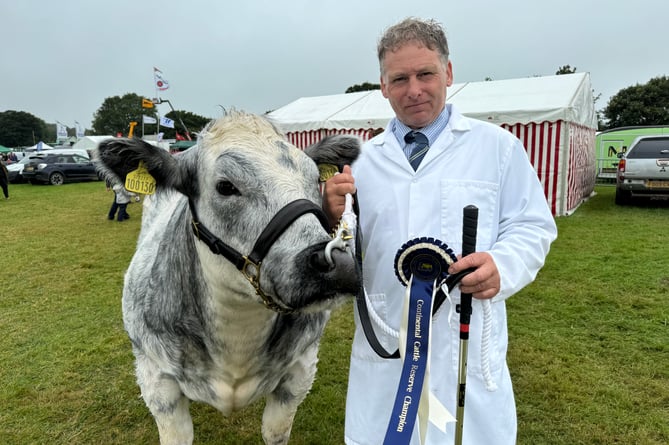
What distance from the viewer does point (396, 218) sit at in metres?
1.83

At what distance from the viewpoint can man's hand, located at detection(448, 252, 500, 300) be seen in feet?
5.00

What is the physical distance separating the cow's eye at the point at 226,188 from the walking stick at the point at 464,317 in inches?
34.1

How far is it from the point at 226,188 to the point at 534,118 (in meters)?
10.6

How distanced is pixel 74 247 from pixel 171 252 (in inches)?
315

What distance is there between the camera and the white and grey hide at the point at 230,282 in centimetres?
154

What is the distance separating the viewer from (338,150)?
2.16 meters

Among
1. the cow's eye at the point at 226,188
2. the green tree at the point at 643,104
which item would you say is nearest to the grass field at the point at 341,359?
the cow's eye at the point at 226,188

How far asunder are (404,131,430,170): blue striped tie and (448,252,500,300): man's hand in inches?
19.2

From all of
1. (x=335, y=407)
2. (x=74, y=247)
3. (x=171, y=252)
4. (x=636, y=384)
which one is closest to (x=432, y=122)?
(x=171, y=252)

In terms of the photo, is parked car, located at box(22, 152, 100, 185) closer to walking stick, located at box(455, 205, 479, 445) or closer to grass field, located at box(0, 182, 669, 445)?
grass field, located at box(0, 182, 669, 445)

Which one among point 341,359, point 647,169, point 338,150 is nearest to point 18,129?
point 647,169

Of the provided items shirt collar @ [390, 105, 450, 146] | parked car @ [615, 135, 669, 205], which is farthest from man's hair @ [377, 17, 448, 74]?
parked car @ [615, 135, 669, 205]

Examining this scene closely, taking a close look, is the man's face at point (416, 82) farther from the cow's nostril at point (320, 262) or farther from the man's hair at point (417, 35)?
the cow's nostril at point (320, 262)

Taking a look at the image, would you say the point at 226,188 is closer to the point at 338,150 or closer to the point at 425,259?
the point at 338,150
